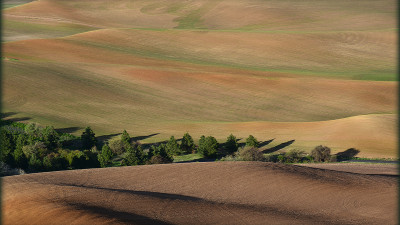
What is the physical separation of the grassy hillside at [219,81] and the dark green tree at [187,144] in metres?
3.86

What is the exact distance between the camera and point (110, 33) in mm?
94938

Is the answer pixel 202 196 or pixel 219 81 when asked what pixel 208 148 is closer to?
pixel 202 196

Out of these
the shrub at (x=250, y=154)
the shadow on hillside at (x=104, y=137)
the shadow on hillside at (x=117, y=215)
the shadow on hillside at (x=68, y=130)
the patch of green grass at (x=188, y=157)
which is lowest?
the patch of green grass at (x=188, y=157)

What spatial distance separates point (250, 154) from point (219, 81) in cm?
2747

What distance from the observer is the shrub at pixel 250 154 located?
41469mm

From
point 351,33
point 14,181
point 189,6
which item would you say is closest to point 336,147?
point 14,181

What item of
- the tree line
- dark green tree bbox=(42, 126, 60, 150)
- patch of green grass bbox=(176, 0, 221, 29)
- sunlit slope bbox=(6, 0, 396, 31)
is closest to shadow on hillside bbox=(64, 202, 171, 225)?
the tree line

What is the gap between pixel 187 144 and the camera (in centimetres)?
4691

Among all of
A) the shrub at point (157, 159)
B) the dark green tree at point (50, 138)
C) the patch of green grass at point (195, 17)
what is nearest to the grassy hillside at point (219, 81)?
the dark green tree at point (50, 138)

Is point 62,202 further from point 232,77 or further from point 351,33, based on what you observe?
point 351,33

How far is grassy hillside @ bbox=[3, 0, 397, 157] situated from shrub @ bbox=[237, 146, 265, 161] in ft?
22.0

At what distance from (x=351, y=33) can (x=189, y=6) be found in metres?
52.5

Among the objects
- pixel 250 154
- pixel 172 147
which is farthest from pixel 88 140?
pixel 250 154

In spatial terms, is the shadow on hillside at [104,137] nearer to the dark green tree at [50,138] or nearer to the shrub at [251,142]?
the dark green tree at [50,138]
